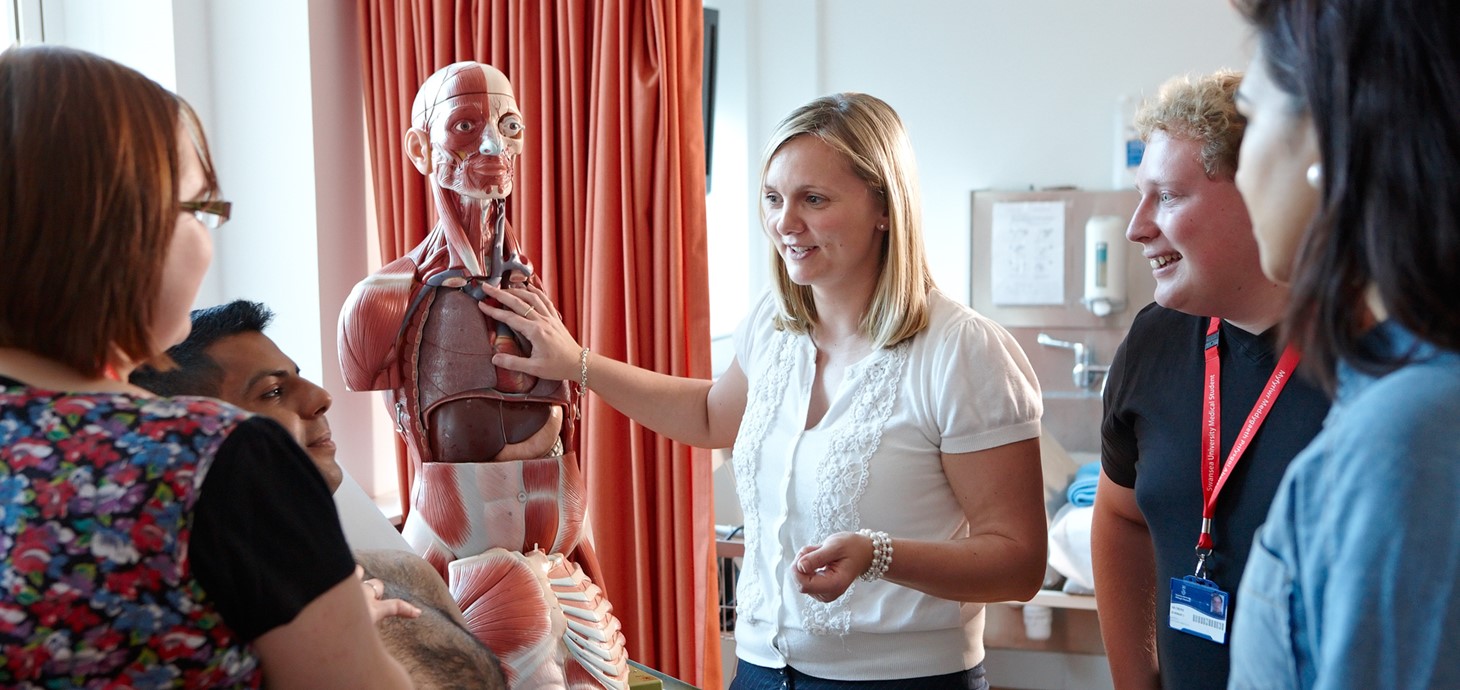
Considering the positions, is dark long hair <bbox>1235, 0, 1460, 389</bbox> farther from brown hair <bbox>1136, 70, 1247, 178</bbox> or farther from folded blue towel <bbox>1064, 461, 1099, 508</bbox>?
folded blue towel <bbox>1064, 461, 1099, 508</bbox>

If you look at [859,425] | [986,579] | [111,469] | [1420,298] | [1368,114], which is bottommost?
[986,579]

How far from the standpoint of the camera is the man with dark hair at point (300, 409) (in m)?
1.28

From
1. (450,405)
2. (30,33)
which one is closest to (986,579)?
(450,405)

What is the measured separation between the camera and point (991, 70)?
15.9 ft

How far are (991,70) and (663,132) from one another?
2.93 meters

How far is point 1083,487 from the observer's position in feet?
12.6

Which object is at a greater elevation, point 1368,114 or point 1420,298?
point 1368,114

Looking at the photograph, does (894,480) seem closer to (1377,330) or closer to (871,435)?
(871,435)

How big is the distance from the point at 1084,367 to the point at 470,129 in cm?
357

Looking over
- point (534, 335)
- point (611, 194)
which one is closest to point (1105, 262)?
point (611, 194)

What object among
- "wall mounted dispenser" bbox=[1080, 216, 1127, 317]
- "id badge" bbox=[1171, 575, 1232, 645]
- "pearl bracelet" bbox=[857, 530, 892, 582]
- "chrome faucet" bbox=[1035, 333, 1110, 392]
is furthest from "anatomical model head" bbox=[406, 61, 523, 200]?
"chrome faucet" bbox=[1035, 333, 1110, 392]

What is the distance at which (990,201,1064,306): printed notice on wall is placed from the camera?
4750 millimetres

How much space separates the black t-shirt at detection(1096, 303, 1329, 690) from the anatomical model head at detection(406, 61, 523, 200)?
3.22ft

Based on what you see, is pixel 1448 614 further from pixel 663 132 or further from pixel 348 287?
pixel 348 287
